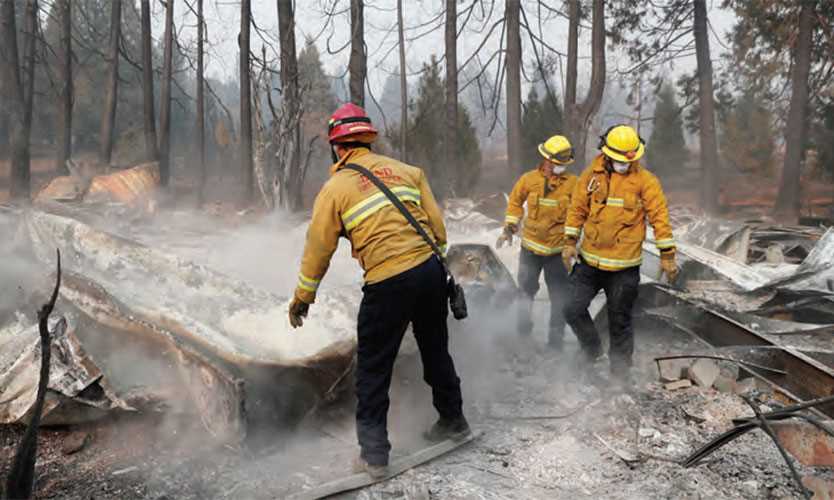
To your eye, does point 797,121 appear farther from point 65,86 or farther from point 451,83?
point 65,86

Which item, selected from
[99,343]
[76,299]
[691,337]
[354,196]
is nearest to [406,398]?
[354,196]

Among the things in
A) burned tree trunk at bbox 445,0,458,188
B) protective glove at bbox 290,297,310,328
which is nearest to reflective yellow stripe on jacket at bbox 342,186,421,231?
protective glove at bbox 290,297,310,328

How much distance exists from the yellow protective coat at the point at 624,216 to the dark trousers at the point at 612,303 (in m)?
0.10

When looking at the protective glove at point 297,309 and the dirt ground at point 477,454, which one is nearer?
the dirt ground at point 477,454

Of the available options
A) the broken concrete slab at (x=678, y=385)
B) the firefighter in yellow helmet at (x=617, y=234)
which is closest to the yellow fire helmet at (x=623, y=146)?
the firefighter in yellow helmet at (x=617, y=234)

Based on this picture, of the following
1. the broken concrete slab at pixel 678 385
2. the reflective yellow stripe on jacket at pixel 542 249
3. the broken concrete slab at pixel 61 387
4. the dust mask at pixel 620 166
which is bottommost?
the broken concrete slab at pixel 678 385

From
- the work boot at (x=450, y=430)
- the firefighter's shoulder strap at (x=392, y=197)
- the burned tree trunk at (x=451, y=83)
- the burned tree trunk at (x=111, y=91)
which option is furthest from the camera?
the burned tree trunk at (x=111, y=91)

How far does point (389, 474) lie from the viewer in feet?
10.4

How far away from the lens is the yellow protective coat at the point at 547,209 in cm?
525

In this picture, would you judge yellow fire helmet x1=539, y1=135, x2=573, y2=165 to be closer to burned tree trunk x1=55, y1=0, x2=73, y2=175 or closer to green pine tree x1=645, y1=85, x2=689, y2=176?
burned tree trunk x1=55, y1=0, x2=73, y2=175

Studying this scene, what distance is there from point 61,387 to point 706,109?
55.0 ft

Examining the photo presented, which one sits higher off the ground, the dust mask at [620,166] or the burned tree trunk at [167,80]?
the burned tree trunk at [167,80]

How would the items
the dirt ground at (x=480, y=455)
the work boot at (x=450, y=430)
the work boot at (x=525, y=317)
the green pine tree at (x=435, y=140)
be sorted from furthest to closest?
1. the green pine tree at (x=435, y=140)
2. the work boot at (x=525, y=317)
3. the work boot at (x=450, y=430)
4. the dirt ground at (x=480, y=455)

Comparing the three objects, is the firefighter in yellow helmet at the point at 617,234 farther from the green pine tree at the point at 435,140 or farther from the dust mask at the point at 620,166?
the green pine tree at the point at 435,140
